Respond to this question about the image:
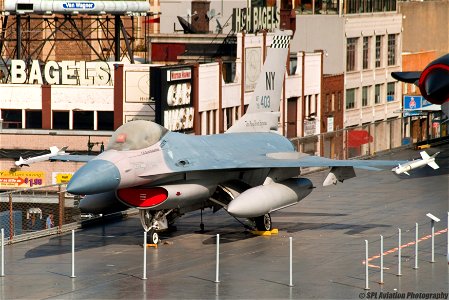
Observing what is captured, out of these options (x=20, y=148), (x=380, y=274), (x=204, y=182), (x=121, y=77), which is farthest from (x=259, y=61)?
(x=380, y=274)

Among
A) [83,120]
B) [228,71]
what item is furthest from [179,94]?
[228,71]

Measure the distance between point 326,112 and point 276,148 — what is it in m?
54.8

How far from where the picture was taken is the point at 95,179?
1510 inches

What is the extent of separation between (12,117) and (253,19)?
58.0 ft

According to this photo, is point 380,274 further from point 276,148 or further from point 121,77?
point 121,77

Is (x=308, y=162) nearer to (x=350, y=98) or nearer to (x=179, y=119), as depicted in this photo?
(x=179, y=119)

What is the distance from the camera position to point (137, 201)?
40875 mm

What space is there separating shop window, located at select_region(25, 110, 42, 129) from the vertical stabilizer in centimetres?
3233

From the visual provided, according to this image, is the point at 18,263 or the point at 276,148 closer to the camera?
the point at 18,263

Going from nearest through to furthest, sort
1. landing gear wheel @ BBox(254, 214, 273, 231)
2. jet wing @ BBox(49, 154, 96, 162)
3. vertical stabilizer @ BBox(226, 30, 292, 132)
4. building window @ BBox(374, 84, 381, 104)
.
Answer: landing gear wheel @ BBox(254, 214, 273, 231), jet wing @ BBox(49, 154, 96, 162), vertical stabilizer @ BBox(226, 30, 292, 132), building window @ BBox(374, 84, 381, 104)

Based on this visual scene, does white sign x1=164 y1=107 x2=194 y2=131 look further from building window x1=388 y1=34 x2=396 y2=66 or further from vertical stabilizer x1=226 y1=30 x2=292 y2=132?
building window x1=388 y1=34 x2=396 y2=66

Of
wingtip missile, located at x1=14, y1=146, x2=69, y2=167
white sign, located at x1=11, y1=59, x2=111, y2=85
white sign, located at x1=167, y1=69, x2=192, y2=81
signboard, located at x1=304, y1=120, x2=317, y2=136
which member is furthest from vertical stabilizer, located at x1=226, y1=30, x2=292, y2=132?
signboard, located at x1=304, y1=120, x2=317, y2=136

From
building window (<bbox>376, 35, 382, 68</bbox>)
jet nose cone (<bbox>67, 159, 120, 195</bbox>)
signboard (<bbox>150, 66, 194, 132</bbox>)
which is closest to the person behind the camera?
jet nose cone (<bbox>67, 159, 120, 195</bbox>)

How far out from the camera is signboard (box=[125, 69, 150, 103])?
78750 millimetres
